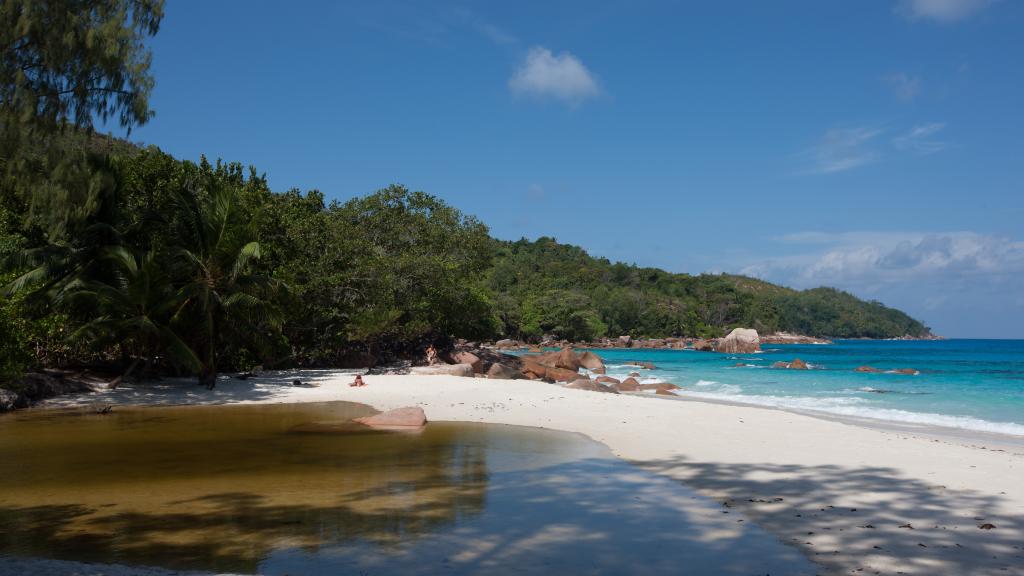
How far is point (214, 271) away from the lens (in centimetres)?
2206

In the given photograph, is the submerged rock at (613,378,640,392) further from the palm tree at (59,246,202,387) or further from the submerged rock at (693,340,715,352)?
the submerged rock at (693,340,715,352)

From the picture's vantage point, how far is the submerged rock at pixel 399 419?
15578 mm

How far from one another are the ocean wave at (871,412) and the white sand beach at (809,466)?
430cm

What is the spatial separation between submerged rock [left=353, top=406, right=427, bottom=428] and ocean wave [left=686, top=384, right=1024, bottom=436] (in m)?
13.4

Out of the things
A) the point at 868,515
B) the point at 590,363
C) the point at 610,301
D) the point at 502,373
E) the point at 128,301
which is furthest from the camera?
the point at 610,301

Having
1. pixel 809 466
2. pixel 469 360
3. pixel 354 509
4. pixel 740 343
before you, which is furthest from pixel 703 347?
pixel 354 509

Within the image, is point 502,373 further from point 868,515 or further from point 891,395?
point 868,515

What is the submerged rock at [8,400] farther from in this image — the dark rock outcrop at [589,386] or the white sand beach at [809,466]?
the dark rock outcrop at [589,386]

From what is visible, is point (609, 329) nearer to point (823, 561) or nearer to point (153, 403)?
point (153, 403)

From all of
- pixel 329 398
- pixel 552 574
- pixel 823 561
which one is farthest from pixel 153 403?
pixel 823 561

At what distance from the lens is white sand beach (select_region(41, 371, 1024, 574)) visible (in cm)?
675

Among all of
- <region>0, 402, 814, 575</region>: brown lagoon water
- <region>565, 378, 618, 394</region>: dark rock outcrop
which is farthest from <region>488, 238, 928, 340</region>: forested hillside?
<region>0, 402, 814, 575</region>: brown lagoon water

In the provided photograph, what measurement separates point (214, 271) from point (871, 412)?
2217 cm

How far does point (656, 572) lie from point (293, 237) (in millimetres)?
26235
